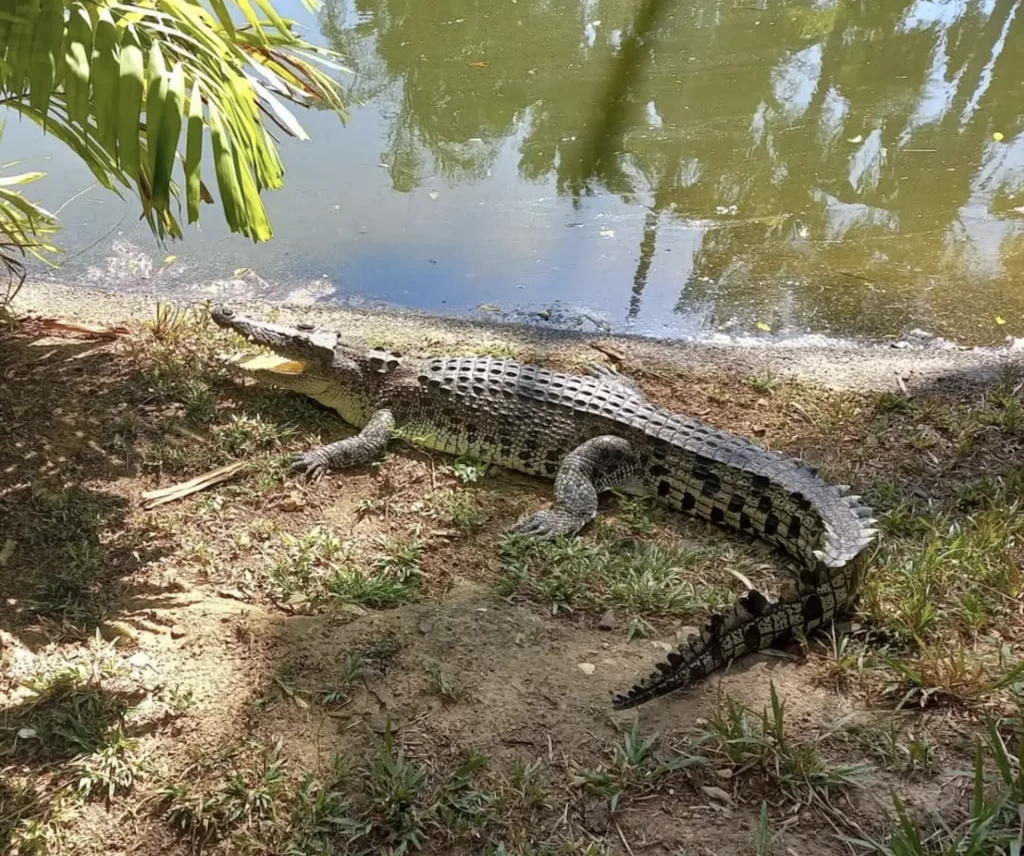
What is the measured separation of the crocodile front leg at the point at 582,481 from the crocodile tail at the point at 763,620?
111 cm

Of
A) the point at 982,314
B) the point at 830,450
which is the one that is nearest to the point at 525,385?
the point at 830,450

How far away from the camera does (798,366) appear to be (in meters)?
5.47

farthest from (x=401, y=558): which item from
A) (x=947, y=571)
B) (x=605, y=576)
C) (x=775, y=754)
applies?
(x=947, y=571)

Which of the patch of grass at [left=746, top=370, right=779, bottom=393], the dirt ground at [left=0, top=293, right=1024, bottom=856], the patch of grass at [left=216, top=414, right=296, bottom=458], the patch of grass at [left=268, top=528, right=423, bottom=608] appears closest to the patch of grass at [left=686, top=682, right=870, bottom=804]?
the dirt ground at [left=0, top=293, right=1024, bottom=856]

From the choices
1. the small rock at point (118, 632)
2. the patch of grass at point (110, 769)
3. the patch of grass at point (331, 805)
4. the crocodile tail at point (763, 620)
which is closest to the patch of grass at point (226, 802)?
the patch of grass at point (331, 805)

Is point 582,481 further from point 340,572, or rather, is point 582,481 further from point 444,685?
point 444,685

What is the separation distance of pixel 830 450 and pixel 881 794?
2417mm

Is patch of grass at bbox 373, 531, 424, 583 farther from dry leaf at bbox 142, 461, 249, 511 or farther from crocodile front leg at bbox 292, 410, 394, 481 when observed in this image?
dry leaf at bbox 142, 461, 249, 511

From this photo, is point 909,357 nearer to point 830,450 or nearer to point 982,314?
point 982,314

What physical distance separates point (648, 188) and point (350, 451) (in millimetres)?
4426

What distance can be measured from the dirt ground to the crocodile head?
237 millimetres

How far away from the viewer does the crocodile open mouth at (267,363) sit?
→ 4766 millimetres

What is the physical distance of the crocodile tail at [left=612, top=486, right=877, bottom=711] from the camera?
2656 mm

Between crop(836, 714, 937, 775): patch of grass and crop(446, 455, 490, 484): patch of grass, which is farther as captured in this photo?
crop(446, 455, 490, 484): patch of grass
